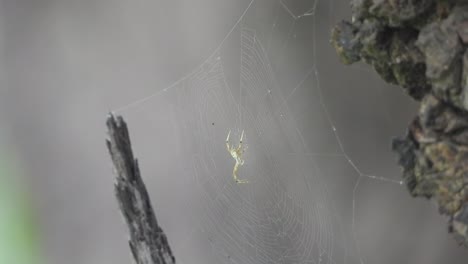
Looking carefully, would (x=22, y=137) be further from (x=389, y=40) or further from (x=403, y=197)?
(x=389, y=40)

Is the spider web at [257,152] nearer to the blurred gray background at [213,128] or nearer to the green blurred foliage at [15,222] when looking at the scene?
the blurred gray background at [213,128]

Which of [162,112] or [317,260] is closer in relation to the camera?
[317,260]

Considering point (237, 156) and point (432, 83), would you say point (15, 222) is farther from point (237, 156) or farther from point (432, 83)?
point (432, 83)

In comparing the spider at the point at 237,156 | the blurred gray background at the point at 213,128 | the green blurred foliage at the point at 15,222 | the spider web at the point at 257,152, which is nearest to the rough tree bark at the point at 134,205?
the blurred gray background at the point at 213,128

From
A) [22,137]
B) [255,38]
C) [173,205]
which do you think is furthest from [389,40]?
[22,137]

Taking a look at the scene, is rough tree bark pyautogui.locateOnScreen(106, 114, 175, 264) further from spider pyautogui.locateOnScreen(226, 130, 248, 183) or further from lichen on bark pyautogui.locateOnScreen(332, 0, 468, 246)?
spider pyautogui.locateOnScreen(226, 130, 248, 183)

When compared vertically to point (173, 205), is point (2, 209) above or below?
above
